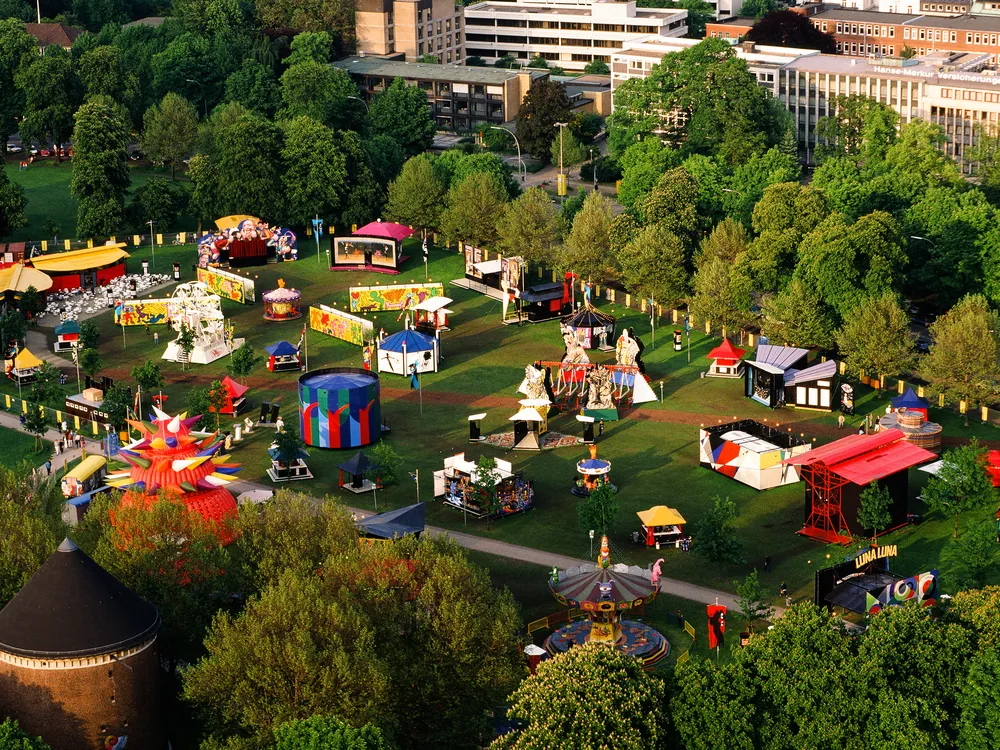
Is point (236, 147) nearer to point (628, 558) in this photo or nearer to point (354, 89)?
point (354, 89)

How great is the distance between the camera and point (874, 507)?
3543 inches

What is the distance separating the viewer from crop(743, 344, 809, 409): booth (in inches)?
4405

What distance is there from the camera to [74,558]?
2749 inches

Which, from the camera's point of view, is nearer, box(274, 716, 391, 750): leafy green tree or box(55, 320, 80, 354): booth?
box(274, 716, 391, 750): leafy green tree

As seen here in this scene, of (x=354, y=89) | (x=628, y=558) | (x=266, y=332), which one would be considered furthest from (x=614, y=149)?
(x=628, y=558)

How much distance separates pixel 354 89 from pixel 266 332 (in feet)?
246

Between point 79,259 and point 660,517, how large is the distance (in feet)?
222

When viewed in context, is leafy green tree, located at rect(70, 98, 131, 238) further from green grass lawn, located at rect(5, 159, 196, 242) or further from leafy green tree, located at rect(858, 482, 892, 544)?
leafy green tree, located at rect(858, 482, 892, 544)

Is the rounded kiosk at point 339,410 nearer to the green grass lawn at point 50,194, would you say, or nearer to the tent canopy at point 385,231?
the tent canopy at point 385,231

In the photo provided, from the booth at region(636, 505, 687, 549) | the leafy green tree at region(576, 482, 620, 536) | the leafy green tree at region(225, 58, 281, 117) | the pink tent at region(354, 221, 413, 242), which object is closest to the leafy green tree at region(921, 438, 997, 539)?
the booth at region(636, 505, 687, 549)

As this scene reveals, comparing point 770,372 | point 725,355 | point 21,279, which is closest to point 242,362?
point 21,279

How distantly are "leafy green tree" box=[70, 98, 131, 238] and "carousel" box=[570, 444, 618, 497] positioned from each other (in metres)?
70.0

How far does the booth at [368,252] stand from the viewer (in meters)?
147

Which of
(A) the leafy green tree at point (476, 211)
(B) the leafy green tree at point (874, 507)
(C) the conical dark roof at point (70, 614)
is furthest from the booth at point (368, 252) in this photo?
(C) the conical dark roof at point (70, 614)
